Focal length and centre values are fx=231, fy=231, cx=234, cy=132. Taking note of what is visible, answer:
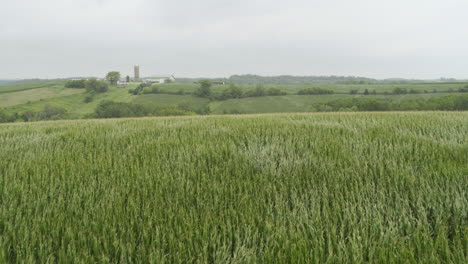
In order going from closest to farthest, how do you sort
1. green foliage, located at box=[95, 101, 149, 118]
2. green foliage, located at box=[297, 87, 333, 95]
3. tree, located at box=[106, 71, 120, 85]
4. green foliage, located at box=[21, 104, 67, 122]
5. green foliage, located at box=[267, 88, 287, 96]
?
green foliage, located at box=[95, 101, 149, 118] → green foliage, located at box=[21, 104, 67, 122] → green foliage, located at box=[297, 87, 333, 95] → green foliage, located at box=[267, 88, 287, 96] → tree, located at box=[106, 71, 120, 85]

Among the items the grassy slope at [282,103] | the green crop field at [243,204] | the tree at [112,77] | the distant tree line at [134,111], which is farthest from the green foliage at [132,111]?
the tree at [112,77]

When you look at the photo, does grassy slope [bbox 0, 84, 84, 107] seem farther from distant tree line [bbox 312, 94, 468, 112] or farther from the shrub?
distant tree line [bbox 312, 94, 468, 112]

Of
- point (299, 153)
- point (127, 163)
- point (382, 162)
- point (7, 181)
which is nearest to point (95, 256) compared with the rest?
point (127, 163)

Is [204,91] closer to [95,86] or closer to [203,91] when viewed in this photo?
[203,91]

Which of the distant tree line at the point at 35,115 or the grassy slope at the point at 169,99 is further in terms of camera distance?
the grassy slope at the point at 169,99

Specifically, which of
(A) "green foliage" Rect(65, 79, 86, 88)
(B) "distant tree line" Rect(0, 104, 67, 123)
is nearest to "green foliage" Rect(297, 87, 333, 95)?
(B) "distant tree line" Rect(0, 104, 67, 123)

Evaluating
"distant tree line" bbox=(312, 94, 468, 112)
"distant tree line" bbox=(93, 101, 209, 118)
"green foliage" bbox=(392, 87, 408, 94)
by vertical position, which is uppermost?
"green foliage" bbox=(392, 87, 408, 94)

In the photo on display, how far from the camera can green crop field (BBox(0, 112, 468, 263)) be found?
4.37 feet

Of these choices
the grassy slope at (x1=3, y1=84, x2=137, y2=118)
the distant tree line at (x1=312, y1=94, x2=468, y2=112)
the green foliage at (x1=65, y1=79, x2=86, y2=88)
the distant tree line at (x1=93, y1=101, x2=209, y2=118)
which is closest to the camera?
the distant tree line at (x1=312, y1=94, x2=468, y2=112)

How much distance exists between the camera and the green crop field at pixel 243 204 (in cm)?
133

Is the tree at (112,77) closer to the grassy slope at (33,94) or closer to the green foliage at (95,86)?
the green foliage at (95,86)

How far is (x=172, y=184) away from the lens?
2170 millimetres

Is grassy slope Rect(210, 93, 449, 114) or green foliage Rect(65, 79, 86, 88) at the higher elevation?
green foliage Rect(65, 79, 86, 88)

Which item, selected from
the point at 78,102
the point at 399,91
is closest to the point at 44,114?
the point at 78,102
